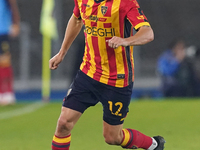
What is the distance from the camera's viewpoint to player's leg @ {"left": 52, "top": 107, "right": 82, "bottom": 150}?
193 inches

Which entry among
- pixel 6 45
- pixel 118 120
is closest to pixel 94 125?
pixel 118 120

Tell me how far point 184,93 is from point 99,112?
2.93 m

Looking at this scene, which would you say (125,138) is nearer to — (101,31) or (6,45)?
(101,31)

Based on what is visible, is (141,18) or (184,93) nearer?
(141,18)

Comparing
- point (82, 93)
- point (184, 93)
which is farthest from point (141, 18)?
point (184, 93)

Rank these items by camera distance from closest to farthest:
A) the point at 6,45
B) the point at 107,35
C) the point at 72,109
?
the point at 107,35 → the point at 72,109 → the point at 6,45

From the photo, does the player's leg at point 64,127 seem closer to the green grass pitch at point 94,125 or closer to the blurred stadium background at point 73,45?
the green grass pitch at point 94,125

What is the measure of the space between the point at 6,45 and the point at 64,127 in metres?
5.52

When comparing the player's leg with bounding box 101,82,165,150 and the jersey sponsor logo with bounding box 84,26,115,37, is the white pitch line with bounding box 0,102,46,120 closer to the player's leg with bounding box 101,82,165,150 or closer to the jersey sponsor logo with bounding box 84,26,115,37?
the player's leg with bounding box 101,82,165,150

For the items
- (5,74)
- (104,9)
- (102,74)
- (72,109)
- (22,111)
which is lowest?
(22,111)

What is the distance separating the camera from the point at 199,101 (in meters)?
10.3

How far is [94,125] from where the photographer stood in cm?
784

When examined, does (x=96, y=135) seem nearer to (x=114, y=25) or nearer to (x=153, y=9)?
(x=114, y=25)

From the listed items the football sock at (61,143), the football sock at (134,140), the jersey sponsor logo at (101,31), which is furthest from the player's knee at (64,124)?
the jersey sponsor logo at (101,31)
